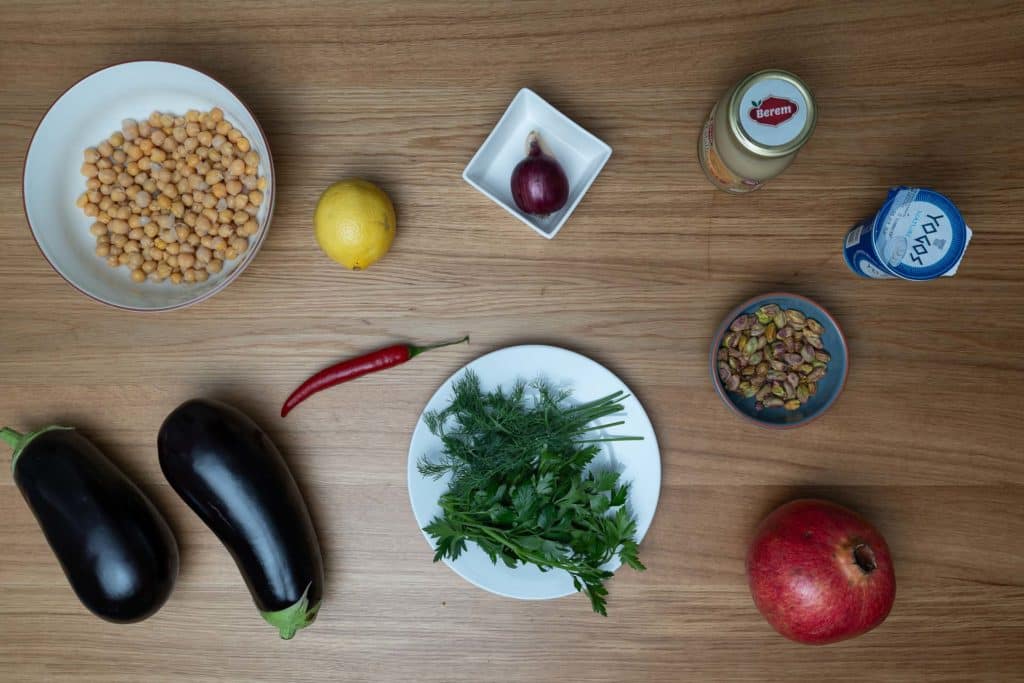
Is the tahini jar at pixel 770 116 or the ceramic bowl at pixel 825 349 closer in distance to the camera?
the tahini jar at pixel 770 116

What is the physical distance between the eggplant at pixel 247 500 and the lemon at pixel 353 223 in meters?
0.27

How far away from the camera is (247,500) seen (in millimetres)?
885

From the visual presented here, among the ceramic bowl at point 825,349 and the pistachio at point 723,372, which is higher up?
the ceramic bowl at point 825,349

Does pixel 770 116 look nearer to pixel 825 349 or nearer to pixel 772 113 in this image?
pixel 772 113

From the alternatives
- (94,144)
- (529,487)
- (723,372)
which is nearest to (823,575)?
(723,372)

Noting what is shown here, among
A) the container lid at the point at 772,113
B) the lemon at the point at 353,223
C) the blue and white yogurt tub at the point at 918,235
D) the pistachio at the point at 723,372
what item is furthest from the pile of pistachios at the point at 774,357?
the lemon at the point at 353,223

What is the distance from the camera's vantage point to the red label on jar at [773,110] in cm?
77

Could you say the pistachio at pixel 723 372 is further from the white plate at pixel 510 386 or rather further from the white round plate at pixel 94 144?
the white round plate at pixel 94 144

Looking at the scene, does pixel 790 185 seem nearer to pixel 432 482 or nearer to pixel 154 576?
pixel 432 482

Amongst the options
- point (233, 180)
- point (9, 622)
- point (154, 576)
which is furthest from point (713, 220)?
point (9, 622)

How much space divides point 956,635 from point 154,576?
1.11 metres

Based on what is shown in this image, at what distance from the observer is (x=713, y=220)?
939 mm

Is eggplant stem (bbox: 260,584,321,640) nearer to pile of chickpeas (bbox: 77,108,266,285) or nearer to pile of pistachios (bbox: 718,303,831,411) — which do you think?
pile of chickpeas (bbox: 77,108,266,285)

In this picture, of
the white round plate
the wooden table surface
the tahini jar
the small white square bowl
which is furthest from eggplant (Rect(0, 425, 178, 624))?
the tahini jar
